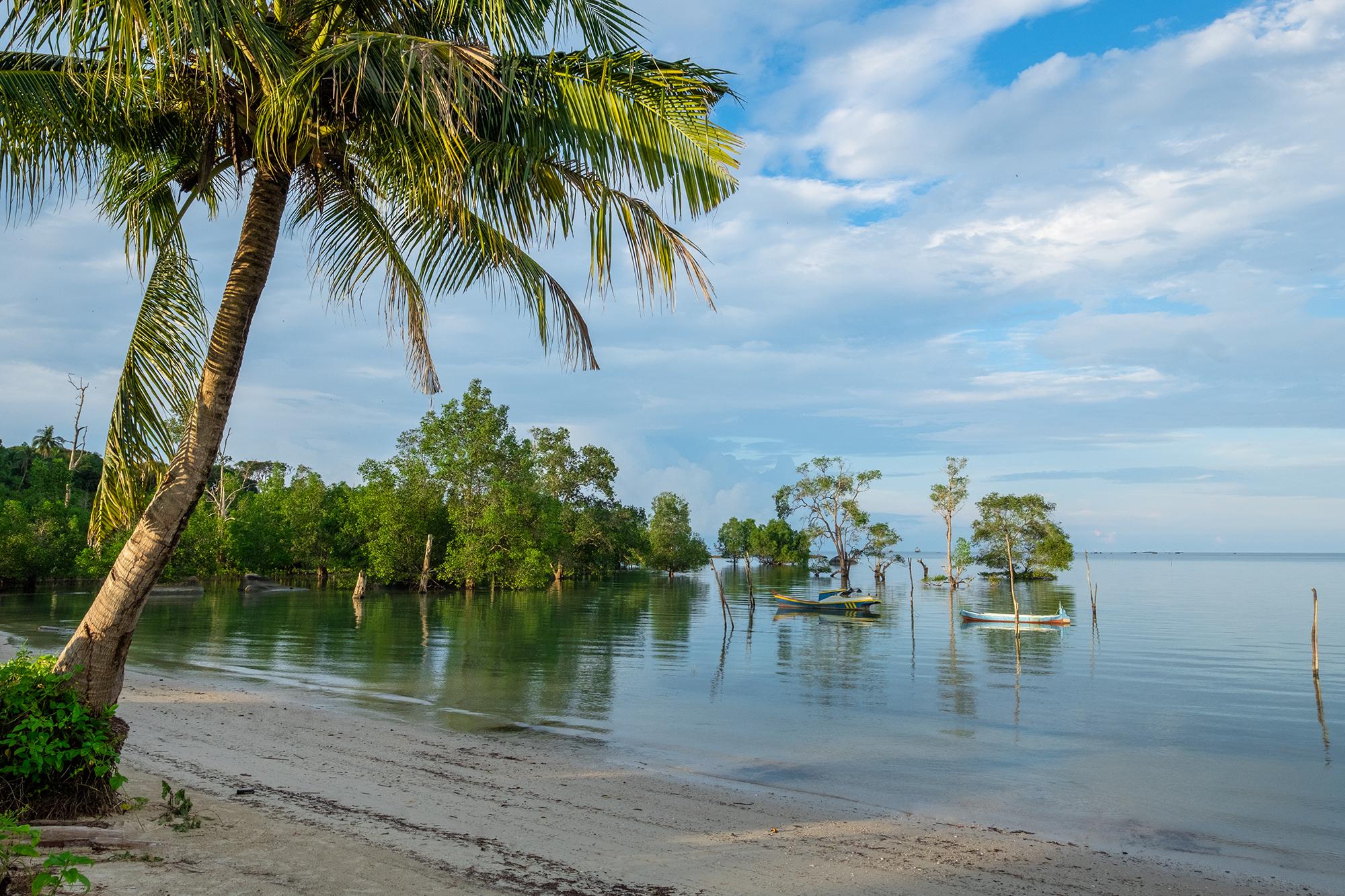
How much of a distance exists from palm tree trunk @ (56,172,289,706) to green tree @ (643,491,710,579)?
89.1 meters

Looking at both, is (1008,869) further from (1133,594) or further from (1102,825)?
(1133,594)

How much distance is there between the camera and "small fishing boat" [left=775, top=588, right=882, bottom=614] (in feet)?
145

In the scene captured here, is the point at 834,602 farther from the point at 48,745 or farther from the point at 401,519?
the point at 48,745

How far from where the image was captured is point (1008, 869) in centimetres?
761

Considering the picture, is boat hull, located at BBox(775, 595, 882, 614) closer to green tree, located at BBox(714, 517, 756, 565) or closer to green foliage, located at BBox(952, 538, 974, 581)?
green foliage, located at BBox(952, 538, 974, 581)

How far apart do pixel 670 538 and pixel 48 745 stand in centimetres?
9112

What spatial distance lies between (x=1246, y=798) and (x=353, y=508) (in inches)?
2160

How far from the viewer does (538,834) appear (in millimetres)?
7508

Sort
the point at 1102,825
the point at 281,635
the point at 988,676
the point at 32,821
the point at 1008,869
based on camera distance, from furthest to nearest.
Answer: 1. the point at 281,635
2. the point at 988,676
3. the point at 1102,825
4. the point at 1008,869
5. the point at 32,821

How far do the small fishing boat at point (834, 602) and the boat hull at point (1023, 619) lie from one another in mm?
5897

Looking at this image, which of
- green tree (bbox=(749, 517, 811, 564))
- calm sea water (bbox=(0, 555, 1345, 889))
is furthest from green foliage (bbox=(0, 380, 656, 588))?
green tree (bbox=(749, 517, 811, 564))

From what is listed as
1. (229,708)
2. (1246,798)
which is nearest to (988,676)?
(1246,798)

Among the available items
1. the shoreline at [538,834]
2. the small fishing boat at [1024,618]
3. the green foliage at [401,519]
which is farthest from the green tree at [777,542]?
the shoreline at [538,834]

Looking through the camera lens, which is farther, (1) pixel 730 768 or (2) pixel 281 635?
(2) pixel 281 635
